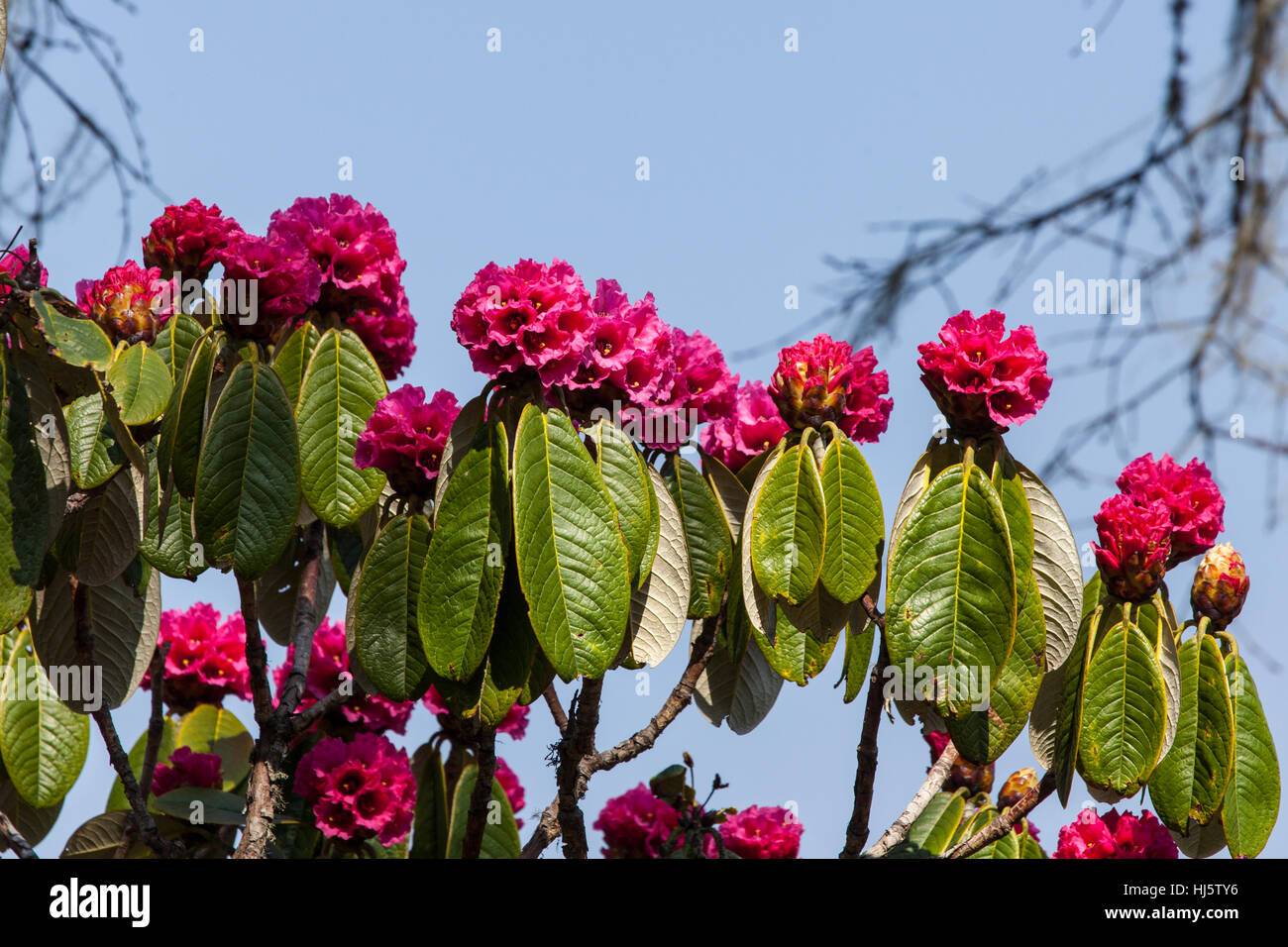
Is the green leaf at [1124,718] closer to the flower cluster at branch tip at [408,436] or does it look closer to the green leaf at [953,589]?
the green leaf at [953,589]

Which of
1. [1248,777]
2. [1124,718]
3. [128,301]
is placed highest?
[128,301]

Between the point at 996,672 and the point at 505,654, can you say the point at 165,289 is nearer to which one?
the point at 505,654

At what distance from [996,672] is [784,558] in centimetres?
39

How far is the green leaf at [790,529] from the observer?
217 cm

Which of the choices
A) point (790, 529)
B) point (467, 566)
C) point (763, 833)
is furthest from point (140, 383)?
point (763, 833)

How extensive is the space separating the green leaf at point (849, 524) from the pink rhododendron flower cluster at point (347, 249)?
1012 millimetres

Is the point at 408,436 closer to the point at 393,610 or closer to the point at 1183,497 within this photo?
the point at 393,610

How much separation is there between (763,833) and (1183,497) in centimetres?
126

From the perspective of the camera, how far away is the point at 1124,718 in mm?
2123

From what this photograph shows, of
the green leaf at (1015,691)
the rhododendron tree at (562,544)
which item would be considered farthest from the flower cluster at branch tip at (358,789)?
the green leaf at (1015,691)

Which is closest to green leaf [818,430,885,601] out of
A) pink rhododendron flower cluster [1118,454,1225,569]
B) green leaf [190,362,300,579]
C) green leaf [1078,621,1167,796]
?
green leaf [1078,621,1167,796]

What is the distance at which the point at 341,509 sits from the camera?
2.31 m

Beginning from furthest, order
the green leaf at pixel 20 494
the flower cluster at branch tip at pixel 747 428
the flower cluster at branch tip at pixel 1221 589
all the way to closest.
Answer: the flower cluster at branch tip at pixel 747 428 → the flower cluster at branch tip at pixel 1221 589 → the green leaf at pixel 20 494
